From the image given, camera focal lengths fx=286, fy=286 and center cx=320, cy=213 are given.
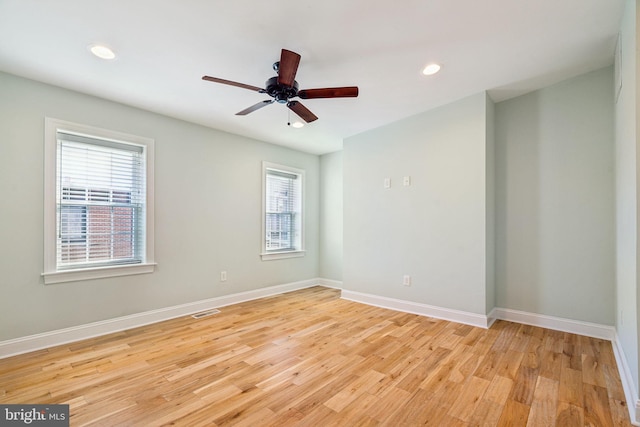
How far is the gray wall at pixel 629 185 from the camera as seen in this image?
1.76 meters

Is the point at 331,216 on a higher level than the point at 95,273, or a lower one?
higher

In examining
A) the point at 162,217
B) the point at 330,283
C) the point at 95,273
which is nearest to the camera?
the point at 95,273

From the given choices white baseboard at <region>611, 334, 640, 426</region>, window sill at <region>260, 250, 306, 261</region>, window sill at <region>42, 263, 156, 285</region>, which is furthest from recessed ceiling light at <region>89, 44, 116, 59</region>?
white baseboard at <region>611, 334, 640, 426</region>

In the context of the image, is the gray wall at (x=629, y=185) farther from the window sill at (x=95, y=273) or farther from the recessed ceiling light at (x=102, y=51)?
the window sill at (x=95, y=273)

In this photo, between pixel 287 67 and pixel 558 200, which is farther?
pixel 558 200

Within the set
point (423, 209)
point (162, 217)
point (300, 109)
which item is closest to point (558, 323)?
point (423, 209)

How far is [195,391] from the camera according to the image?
2.03 m

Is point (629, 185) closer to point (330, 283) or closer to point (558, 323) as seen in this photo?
point (558, 323)

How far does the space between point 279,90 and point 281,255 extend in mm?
3164

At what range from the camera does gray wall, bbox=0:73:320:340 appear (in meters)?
2.64

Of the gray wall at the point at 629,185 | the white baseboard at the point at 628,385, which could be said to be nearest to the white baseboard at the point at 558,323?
the white baseboard at the point at 628,385

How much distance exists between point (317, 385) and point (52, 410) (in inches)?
68.2

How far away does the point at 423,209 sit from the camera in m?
3.70

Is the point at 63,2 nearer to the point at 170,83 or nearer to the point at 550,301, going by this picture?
the point at 170,83
